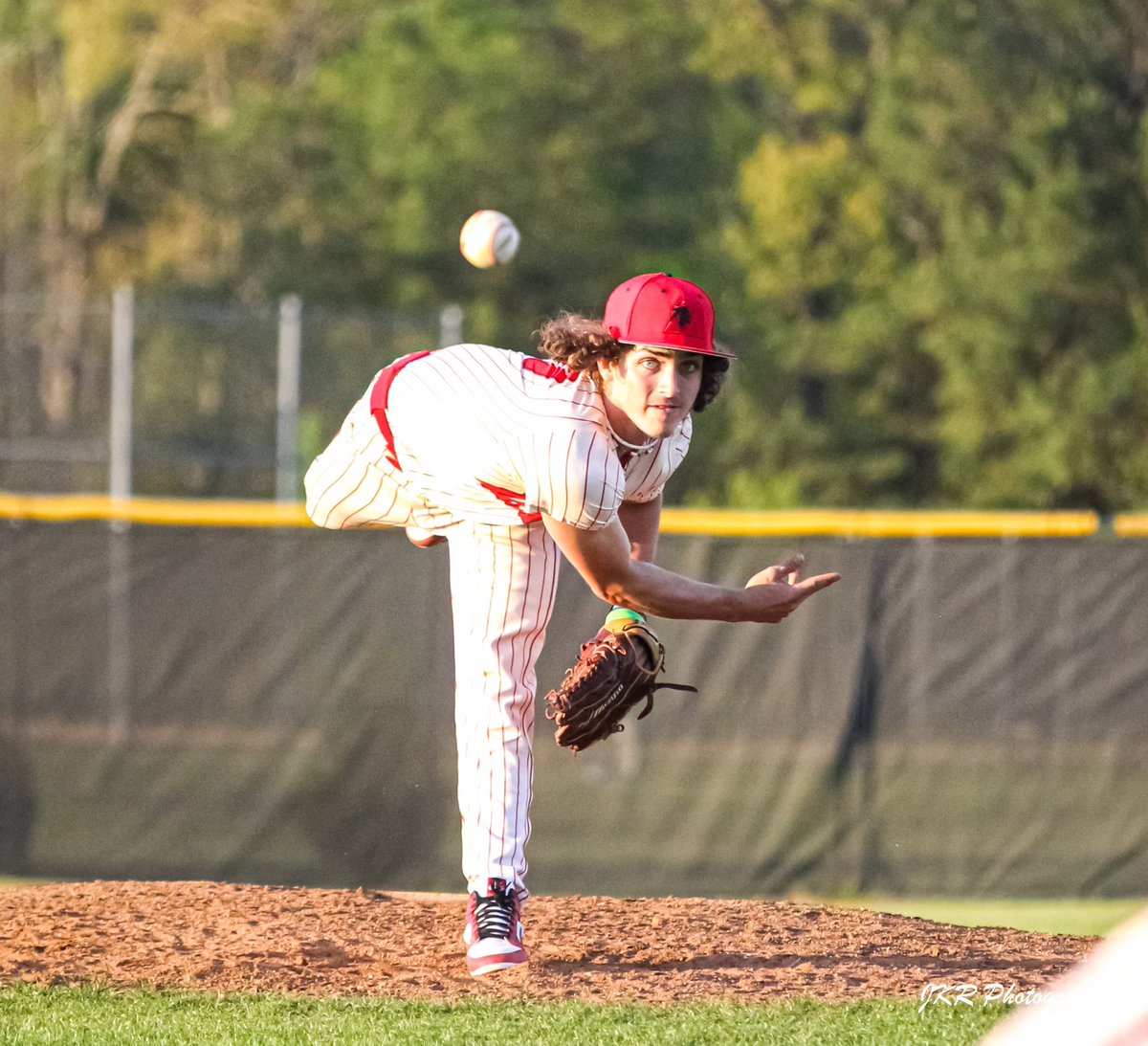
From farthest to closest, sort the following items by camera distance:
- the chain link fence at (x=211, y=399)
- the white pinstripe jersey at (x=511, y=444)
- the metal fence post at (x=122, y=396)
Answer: the chain link fence at (x=211, y=399) < the metal fence post at (x=122, y=396) < the white pinstripe jersey at (x=511, y=444)

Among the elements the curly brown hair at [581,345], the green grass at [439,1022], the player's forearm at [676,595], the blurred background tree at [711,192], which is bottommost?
the green grass at [439,1022]

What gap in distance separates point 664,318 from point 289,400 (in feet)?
38.5

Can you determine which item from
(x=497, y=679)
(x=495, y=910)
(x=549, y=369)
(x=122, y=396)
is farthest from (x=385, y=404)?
(x=122, y=396)

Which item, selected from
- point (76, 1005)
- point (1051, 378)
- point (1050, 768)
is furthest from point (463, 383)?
point (1051, 378)

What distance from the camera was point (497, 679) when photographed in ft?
13.5

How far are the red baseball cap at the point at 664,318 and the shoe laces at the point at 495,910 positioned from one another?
124 centimetres

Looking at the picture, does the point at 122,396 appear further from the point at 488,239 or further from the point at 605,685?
the point at 605,685

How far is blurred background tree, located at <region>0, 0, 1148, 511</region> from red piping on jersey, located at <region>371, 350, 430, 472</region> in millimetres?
14663

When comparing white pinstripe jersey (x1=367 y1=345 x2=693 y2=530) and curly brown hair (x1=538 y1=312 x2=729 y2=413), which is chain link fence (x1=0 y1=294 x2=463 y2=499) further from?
curly brown hair (x1=538 y1=312 x2=729 y2=413)

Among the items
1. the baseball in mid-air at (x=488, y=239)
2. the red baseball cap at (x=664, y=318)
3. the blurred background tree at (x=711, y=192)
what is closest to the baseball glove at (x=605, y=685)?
the red baseball cap at (x=664, y=318)

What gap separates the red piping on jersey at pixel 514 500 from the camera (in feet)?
13.3

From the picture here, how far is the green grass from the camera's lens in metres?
3.62

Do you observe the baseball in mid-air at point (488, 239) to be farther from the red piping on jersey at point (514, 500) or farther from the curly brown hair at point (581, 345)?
the red piping on jersey at point (514, 500)

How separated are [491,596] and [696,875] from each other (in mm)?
2935
